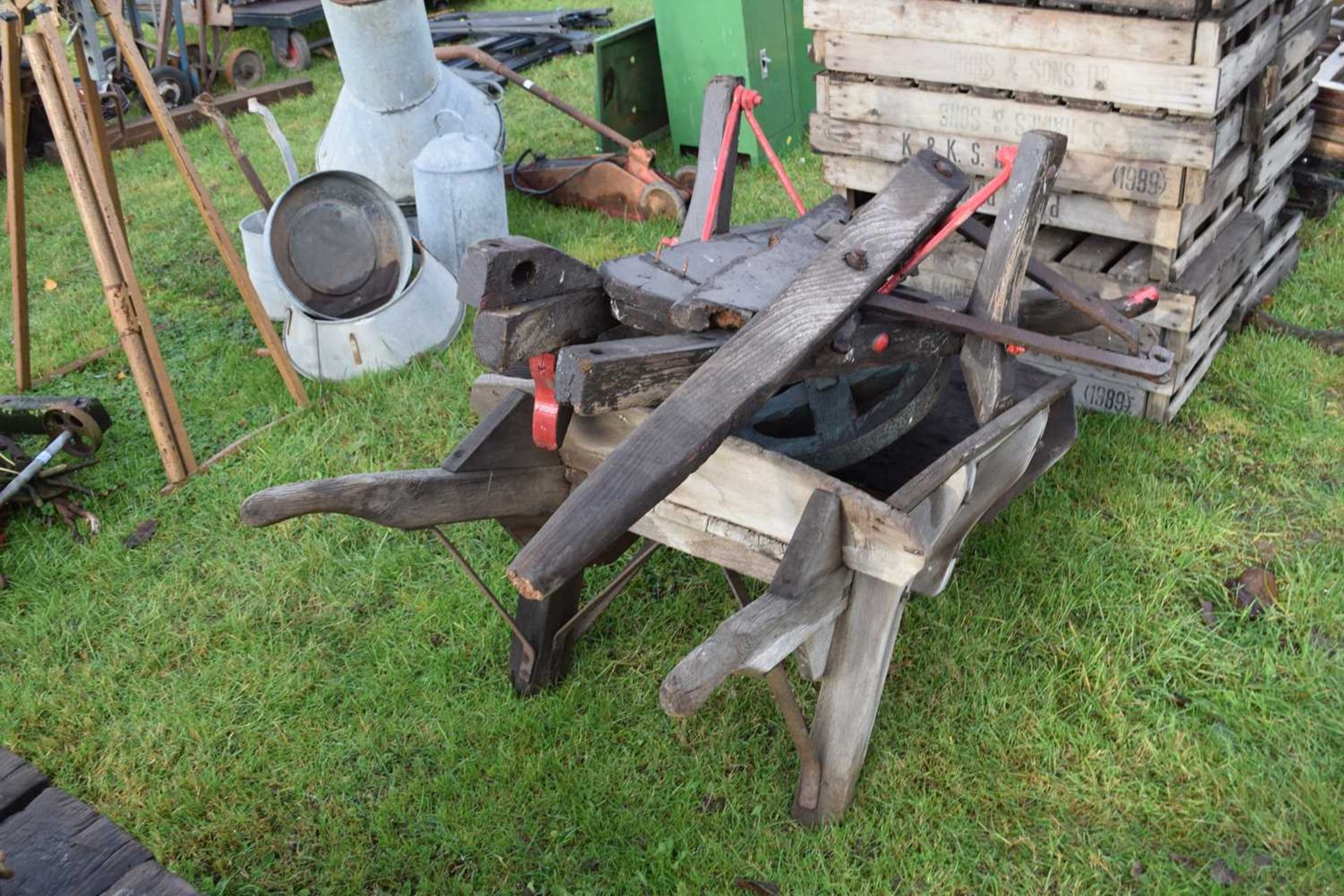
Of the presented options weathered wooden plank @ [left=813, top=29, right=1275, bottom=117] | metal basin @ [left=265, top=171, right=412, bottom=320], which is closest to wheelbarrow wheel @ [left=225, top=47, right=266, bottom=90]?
metal basin @ [left=265, top=171, right=412, bottom=320]

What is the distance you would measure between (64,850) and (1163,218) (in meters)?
3.45

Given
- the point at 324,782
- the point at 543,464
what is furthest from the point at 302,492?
the point at 324,782

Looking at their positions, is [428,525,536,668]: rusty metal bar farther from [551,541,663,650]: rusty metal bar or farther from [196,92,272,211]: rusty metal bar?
[196,92,272,211]: rusty metal bar

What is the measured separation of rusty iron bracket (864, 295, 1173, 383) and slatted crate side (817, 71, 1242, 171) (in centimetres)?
130

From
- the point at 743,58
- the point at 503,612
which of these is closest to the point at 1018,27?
the point at 503,612

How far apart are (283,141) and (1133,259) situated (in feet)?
11.9

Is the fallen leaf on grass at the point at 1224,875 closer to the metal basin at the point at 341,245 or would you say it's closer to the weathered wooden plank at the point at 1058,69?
the weathered wooden plank at the point at 1058,69

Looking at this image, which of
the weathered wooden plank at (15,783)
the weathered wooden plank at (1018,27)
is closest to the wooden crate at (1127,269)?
the weathered wooden plank at (1018,27)

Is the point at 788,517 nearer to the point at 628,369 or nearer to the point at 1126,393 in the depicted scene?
the point at 628,369

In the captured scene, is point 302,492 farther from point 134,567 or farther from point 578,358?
point 134,567

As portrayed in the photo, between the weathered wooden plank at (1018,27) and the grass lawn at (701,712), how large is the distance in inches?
50.7

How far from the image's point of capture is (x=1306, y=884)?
2570 mm

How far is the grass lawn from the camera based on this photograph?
9.12ft

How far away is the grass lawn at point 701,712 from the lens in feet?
9.12
